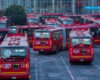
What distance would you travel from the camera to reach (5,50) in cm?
2148

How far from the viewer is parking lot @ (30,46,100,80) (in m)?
23.2

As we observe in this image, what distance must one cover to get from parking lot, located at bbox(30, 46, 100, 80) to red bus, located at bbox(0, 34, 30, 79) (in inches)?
73.8

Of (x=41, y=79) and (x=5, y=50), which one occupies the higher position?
(x=5, y=50)

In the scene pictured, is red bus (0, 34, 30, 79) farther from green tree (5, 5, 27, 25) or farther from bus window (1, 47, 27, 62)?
green tree (5, 5, 27, 25)

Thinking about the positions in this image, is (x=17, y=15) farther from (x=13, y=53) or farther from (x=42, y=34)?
(x=13, y=53)

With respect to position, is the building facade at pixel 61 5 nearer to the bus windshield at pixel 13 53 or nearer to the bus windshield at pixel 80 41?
the bus windshield at pixel 80 41

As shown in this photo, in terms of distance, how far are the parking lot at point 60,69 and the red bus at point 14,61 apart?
187 cm

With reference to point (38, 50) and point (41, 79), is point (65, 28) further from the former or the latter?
point (41, 79)

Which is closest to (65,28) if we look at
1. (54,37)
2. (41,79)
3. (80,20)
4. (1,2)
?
(54,37)

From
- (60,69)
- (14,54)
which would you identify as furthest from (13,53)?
(60,69)

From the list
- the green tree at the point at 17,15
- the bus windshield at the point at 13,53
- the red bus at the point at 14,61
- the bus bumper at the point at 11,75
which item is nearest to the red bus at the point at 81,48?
the red bus at the point at 14,61

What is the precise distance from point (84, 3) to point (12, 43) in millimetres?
67483

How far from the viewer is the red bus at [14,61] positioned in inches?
828

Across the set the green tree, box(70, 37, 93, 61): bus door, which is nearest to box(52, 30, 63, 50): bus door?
box(70, 37, 93, 61): bus door
